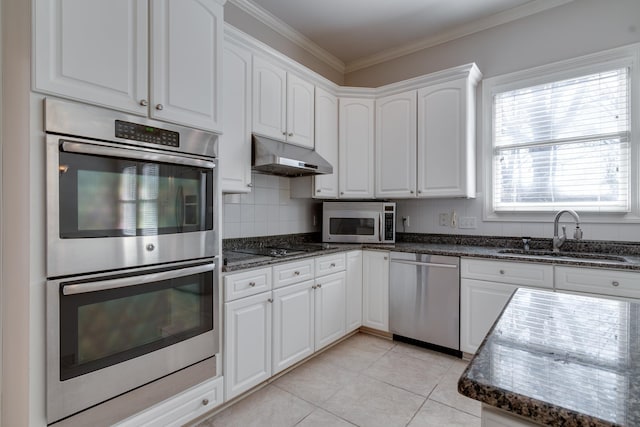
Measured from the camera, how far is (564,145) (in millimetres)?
2742

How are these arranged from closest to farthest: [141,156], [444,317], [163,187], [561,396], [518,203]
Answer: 1. [561,396]
2. [141,156]
3. [163,187]
4. [444,317]
5. [518,203]

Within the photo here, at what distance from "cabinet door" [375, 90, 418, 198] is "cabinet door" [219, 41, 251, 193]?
148cm

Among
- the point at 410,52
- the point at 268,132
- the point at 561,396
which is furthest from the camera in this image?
the point at 410,52

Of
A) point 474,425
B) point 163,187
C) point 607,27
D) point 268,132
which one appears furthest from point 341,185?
point 607,27

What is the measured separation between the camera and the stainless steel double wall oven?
127 cm

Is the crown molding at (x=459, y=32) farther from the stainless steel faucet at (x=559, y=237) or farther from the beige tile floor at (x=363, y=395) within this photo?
the beige tile floor at (x=363, y=395)

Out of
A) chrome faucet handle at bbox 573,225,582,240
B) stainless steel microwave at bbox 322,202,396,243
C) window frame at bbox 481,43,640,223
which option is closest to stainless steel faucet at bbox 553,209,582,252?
chrome faucet handle at bbox 573,225,582,240

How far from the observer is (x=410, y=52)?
3.51 m

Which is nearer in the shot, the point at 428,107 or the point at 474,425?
the point at 474,425

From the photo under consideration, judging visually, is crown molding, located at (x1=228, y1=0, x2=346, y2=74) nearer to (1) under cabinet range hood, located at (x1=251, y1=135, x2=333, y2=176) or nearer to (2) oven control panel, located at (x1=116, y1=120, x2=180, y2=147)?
(1) under cabinet range hood, located at (x1=251, y1=135, x2=333, y2=176)

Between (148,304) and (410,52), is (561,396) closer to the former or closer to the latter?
(148,304)

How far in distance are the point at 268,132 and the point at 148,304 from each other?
151cm

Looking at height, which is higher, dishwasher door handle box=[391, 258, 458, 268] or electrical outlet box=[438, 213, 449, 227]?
electrical outlet box=[438, 213, 449, 227]

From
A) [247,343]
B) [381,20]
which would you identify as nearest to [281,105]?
[381,20]
